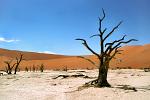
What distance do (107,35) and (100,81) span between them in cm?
268

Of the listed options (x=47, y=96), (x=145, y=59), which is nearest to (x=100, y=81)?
(x=47, y=96)

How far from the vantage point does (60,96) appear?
1595 centimetres

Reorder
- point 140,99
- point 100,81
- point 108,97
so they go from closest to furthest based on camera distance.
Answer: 1. point 140,99
2. point 108,97
3. point 100,81

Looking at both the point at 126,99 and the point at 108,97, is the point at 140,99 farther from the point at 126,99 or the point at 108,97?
the point at 108,97

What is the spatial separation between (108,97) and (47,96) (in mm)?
3152

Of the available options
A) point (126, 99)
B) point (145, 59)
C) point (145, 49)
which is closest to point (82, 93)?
point (126, 99)

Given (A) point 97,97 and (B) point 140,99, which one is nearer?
(B) point 140,99

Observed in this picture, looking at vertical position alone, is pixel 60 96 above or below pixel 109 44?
below

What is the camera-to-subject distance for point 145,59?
83.1m

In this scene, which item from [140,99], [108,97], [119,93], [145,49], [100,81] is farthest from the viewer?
[145,49]

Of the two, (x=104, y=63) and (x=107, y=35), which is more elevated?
(x=107, y=35)

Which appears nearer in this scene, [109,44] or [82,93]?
[82,93]

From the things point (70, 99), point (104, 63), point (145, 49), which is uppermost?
point (145, 49)

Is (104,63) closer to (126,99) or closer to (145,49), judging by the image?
(126,99)
